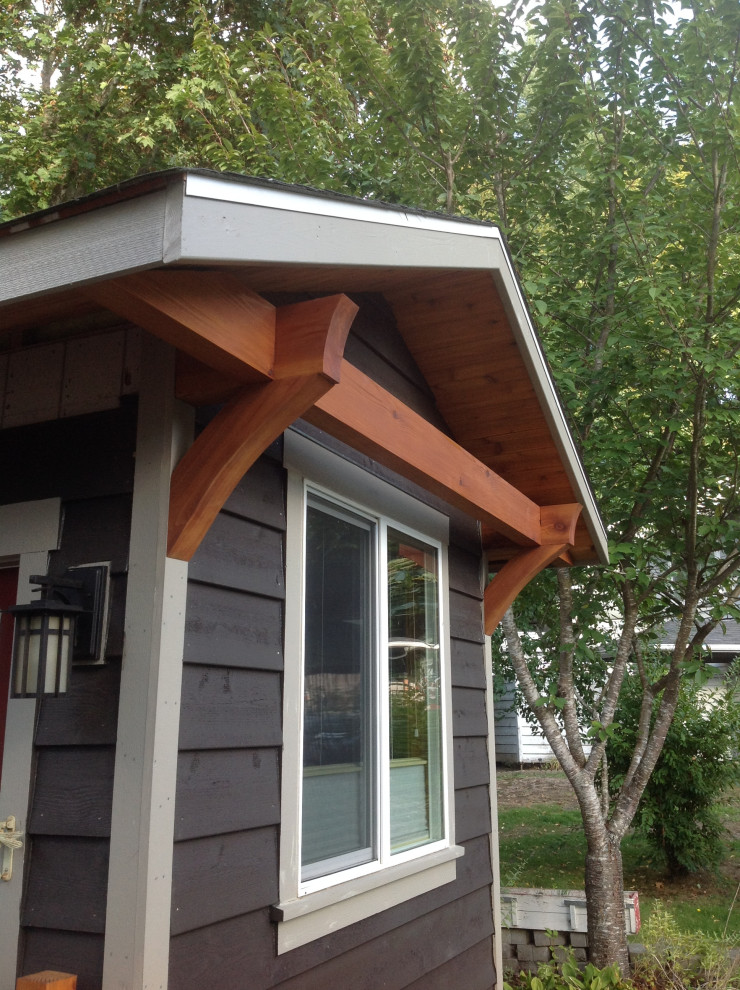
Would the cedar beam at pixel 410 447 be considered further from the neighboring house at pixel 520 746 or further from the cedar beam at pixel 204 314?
the neighboring house at pixel 520 746

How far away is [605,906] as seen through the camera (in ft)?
17.2

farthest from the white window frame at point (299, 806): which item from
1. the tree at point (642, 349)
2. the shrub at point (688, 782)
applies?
the shrub at point (688, 782)

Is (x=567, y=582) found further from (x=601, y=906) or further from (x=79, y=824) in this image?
(x=79, y=824)

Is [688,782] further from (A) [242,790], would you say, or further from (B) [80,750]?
(B) [80,750]

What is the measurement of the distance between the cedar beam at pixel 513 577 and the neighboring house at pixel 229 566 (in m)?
0.77

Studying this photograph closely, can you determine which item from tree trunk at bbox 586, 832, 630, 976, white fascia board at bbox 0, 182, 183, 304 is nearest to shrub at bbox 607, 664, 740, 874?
tree trunk at bbox 586, 832, 630, 976

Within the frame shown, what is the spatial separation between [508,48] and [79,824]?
569 cm

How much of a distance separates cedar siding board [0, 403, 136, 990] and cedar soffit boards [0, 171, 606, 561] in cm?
49

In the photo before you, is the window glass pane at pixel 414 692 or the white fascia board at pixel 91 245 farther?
the window glass pane at pixel 414 692

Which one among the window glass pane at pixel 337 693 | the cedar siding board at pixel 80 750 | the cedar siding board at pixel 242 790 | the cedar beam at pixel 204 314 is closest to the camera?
the cedar beam at pixel 204 314

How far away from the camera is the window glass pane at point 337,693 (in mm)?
2789

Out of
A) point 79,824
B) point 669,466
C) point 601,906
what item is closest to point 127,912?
point 79,824

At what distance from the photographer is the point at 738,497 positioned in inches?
226

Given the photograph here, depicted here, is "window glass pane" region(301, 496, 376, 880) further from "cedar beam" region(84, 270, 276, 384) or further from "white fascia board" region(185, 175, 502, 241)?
"white fascia board" region(185, 175, 502, 241)
